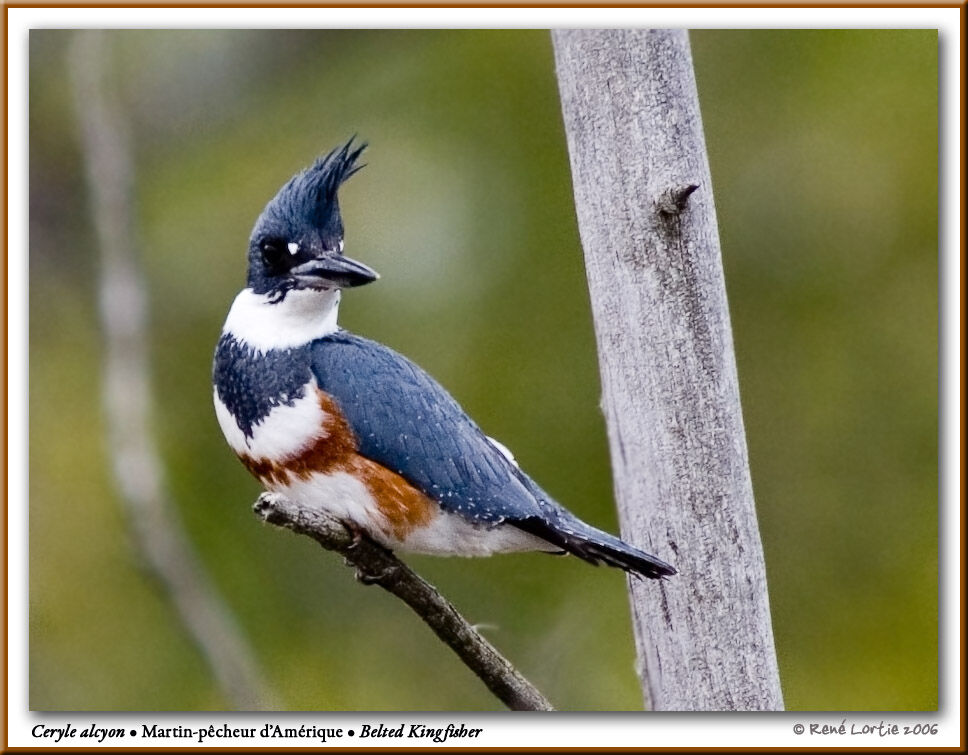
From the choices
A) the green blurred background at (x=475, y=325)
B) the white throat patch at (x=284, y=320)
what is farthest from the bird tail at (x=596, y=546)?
the green blurred background at (x=475, y=325)

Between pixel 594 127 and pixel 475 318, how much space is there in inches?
48.1

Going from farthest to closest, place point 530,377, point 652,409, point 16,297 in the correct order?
1. point 530,377
2. point 16,297
3. point 652,409

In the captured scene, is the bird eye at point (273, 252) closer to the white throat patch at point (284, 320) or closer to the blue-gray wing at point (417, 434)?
the white throat patch at point (284, 320)

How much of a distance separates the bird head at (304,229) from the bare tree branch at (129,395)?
504 millimetres

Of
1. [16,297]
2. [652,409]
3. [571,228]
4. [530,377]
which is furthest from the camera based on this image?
[530,377]

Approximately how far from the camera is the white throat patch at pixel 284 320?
2594mm

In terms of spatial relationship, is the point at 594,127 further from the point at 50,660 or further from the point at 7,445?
the point at 50,660

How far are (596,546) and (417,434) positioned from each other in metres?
0.41

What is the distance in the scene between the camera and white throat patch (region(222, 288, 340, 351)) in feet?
8.51

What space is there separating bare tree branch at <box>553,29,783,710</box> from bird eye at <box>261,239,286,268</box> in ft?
1.91

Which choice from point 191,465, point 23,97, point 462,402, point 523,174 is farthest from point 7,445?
point 523,174

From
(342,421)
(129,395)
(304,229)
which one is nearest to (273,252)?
(304,229)

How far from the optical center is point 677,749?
8.64ft

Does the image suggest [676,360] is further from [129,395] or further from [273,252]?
[129,395]
